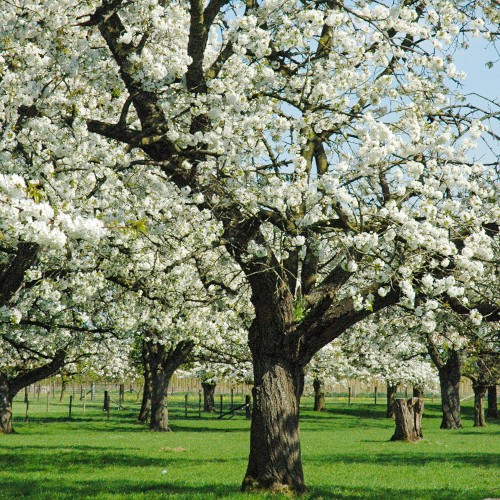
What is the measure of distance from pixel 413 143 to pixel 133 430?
27.2 m

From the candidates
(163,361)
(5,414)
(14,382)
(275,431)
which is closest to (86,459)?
(275,431)

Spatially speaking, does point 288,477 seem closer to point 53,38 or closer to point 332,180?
point 332,180

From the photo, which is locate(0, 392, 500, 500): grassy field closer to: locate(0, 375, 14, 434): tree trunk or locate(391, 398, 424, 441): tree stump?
locate(391, 398, 424, 441): tree stump

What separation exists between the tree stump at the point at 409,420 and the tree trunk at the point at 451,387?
763 centimetres

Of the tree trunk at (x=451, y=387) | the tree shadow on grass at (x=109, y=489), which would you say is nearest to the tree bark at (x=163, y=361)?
the tree trunk at (x=451, y=387)

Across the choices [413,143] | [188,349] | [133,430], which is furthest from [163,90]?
[133,430]

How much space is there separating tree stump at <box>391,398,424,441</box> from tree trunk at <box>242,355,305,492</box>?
16.9m

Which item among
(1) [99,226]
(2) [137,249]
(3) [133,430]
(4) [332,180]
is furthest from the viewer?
(3) [133,430]

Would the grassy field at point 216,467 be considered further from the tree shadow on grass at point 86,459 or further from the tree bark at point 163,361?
the tree bark at point 163,361

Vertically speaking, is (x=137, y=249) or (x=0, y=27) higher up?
(x=0, y=27)

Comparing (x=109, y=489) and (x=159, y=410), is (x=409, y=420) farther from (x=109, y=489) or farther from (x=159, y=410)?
(x=109, y=489)

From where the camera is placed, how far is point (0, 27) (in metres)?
9.26

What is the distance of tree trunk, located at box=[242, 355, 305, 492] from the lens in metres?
10.8

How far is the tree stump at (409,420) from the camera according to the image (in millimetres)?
27109
